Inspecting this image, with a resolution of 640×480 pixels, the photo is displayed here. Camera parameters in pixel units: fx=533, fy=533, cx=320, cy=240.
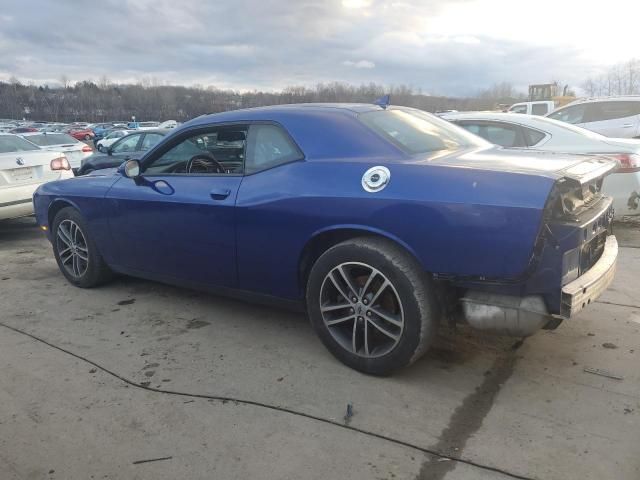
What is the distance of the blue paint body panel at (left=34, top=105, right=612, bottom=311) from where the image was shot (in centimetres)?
254

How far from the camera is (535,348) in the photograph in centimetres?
334

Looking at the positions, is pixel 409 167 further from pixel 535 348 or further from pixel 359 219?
pixel 535 348

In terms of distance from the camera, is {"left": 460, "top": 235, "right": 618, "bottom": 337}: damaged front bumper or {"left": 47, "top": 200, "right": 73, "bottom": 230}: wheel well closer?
{"left": 460, "top": 235, "right": 618, "bottom": 337}: damaged front bumper

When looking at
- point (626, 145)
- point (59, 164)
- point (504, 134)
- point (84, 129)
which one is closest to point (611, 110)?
point (626, 145)

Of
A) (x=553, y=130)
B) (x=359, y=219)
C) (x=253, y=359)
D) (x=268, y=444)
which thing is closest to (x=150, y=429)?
(x=268, y=444)

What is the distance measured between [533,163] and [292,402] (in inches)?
70.6

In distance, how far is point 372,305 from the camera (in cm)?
297

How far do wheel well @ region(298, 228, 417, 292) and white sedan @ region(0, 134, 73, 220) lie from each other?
204 inches

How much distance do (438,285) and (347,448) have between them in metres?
0.96

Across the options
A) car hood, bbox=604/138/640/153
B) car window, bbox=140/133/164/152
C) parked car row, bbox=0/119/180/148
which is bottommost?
car hood, bbox=604/138/640/153

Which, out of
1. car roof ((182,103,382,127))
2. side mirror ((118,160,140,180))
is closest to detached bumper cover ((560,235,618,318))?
car roof ((182,103,382,127))

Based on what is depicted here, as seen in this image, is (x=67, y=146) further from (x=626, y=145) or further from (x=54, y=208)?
(x=626, y=145)

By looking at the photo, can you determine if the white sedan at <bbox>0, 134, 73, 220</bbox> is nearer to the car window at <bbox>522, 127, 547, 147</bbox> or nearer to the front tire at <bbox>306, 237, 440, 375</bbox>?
the front tire at <bbox>306, 237, 440, 375</bbox>

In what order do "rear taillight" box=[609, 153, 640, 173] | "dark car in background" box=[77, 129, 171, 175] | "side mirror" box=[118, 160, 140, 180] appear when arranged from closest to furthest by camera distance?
"side mirror" box=[118, 160, 140, 180] < "rear taillight" box=[609, 153, 640, 173] < "dark car in background" box=[77, 129, 171, 175]
